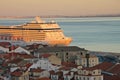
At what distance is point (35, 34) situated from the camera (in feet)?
190

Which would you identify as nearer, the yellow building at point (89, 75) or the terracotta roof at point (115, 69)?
the yellow building at point (89, 75)

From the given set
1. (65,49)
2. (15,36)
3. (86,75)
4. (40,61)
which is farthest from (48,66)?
(15,36)

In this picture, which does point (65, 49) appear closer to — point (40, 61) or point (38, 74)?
point (40, 61)

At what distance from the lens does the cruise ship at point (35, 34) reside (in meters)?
55.4

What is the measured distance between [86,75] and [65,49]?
12617 mm

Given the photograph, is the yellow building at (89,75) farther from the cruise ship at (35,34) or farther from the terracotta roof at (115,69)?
the cruise ship at (35,34)

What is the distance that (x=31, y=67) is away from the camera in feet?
88.2

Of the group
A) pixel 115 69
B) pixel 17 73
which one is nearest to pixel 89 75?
pixel 17 73

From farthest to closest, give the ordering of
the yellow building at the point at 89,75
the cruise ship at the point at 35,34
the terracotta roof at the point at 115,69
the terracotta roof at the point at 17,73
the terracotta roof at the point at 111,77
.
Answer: the cruise ship at the point at 35,34 < the terracotta roof at the point at 115,69 < the terracotta roof at the point at 17,73 < the terracotta roof at the point at 111,77 < the yellow building at the point at 89,75

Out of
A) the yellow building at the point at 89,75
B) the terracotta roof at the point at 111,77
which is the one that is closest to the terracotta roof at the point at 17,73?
the yellow building at the point at 89,75

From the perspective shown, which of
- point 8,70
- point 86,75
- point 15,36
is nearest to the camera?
point 86,75

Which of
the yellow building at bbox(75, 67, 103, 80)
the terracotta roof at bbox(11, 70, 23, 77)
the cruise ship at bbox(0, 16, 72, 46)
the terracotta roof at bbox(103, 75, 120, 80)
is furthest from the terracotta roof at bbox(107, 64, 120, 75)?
the cruise ship at bbox(0, 16, 72, 46)

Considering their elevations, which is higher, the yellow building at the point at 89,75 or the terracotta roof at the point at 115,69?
the yellow building at the point at 89,75

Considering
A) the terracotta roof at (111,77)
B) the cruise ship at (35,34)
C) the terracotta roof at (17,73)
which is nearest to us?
the terracotta roof at (111,77)
